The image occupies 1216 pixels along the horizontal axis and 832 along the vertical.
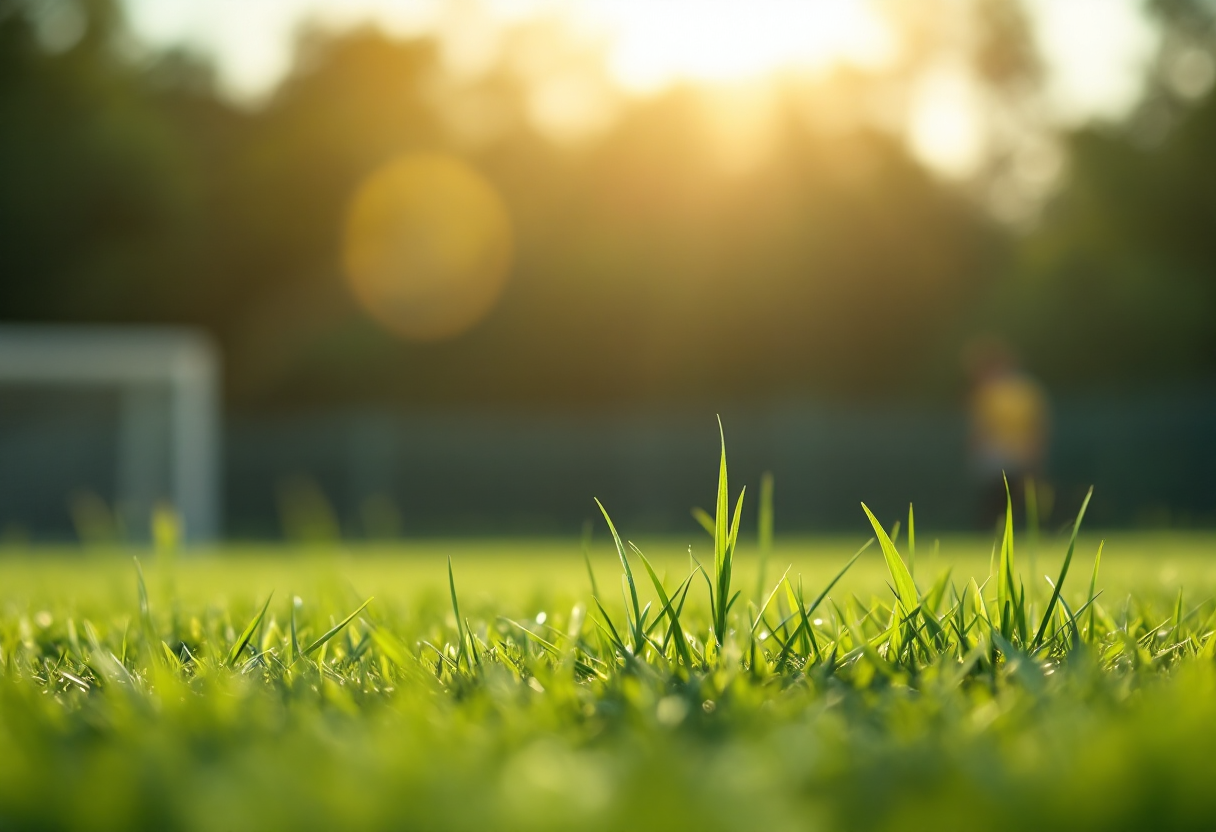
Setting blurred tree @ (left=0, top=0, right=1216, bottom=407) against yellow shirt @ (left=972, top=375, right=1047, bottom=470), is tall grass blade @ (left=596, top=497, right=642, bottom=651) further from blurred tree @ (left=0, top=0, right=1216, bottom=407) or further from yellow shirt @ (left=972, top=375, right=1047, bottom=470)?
blurred tree @ (left=0, top=0, right=1216, bottom=407)

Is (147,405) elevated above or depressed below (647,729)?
below

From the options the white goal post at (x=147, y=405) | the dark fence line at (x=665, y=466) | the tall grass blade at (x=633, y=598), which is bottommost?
the dark fence line at (x=665, y=466)

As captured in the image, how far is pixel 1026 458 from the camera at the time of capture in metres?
11.7

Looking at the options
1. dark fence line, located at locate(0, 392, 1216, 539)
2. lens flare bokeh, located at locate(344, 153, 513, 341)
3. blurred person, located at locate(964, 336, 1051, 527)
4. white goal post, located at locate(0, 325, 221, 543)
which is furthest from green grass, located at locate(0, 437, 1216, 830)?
lens flare bokeh, located at locate(344, 153, 513, 341)

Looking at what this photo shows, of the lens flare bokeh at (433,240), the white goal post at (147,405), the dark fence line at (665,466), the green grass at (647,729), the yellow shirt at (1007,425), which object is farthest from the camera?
the lens flare bokeh at (433,240)

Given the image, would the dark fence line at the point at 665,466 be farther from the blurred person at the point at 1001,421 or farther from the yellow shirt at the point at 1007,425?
the yellow shirt at the point at 1007,425

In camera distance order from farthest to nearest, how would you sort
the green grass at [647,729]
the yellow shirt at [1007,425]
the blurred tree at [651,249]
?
1. the blurred tree at [651,249]
2. the yellow shirt at [1007,425]
3. the green grass at [647,729]

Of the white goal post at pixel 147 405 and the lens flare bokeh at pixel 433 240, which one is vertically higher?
the lens flare bokeh at pixel 433 240

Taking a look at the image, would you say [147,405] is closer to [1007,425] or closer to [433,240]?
[433,240]

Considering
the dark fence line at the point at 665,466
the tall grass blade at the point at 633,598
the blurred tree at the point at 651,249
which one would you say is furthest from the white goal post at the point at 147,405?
the tall grass blade at the point at 633,598

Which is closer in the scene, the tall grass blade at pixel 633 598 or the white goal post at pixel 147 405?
the tall grass blade at pixel 633 598

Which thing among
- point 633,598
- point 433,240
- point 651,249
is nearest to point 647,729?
point 633,598

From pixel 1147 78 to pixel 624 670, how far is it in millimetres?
27485

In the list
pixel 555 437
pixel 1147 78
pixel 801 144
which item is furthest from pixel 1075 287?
pixel 555 437
